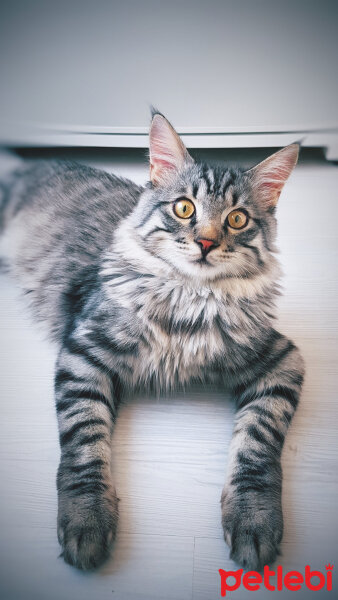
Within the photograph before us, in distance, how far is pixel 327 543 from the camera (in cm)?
75

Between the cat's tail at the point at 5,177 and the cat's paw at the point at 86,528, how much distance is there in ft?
3.37

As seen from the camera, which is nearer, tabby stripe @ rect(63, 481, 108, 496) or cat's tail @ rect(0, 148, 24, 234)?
tabby stripe @ rect(63, 481, 108, 496)

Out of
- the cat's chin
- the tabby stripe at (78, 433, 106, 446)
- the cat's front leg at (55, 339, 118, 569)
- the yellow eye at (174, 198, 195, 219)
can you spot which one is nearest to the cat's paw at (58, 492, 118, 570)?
the cat's front leg at (55, 339, 118, 569)

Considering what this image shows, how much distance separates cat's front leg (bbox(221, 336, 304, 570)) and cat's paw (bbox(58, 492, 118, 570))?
0.22m

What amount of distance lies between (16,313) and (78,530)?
2.31ft

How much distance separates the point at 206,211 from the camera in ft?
2.99

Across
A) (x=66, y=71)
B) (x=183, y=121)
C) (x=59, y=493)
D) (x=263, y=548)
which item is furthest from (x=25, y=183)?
(x=263, y=548)

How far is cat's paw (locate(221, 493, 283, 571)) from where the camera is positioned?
27.6 inches

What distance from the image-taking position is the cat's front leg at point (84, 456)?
0.71 meters

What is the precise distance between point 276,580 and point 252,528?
90mm

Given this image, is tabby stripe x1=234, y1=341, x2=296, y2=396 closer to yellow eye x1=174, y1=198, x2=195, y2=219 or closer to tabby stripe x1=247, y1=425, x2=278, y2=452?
tabby stripe x1=247, y1=425, x2=278, y2=452

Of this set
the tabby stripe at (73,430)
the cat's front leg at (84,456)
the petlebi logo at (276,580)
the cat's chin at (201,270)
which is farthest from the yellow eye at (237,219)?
the petlebi logo at (276,580)

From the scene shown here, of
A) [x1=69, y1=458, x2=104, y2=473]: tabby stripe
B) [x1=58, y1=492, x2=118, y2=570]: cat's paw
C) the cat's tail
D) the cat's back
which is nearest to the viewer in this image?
[x1=58, y1=492, x2=118, y2=570]: cat's paw

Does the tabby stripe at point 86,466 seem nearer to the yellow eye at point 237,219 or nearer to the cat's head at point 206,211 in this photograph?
the cat's head at point 206,211
